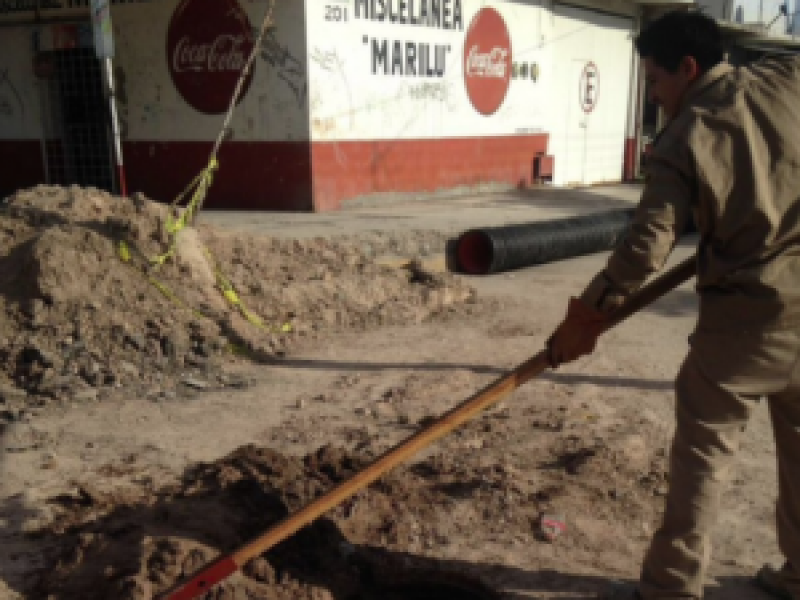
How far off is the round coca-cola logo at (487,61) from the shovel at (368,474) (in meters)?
10.9

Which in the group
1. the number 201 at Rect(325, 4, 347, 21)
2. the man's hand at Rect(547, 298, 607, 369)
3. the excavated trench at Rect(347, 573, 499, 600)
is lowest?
the excavated trench at Rect(347, 573, 499, 600)

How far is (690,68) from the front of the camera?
2.58 metres

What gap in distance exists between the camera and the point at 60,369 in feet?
16.3

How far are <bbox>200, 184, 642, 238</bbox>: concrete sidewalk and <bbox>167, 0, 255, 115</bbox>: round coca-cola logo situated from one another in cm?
165

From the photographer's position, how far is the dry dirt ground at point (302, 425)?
10.2ft

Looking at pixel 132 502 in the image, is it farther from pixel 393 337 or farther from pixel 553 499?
pixel 393 337

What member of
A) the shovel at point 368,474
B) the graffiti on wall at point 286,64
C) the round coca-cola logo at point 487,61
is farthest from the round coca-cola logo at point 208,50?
the shovel at point 368,474

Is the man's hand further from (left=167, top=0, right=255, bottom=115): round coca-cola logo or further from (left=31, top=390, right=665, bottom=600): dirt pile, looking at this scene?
(left=167, top=0, right=255, bottom=115): round coca-cola logo

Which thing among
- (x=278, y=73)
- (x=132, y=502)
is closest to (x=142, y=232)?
(x=132, y=502)

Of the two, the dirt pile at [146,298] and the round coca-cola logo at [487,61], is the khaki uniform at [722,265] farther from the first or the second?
the round coca-cola logo at [487,61]

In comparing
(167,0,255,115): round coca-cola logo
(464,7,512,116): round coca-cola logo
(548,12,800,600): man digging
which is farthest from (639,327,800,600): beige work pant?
(464,7,512,116): round coca-cola logo

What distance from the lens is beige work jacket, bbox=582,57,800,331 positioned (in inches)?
94.7

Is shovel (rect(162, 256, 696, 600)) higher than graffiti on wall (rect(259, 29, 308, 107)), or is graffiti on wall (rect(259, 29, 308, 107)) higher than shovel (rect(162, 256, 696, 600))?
graffiti on wall (rect(259, 29, 308, 107))

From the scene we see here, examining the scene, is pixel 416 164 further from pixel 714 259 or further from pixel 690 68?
pixel 714 259
